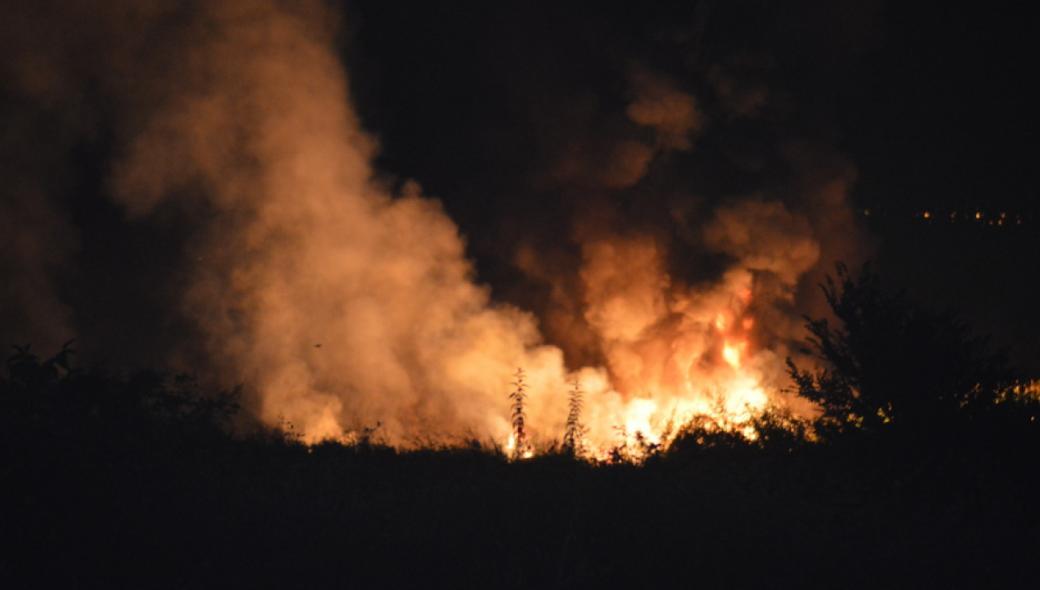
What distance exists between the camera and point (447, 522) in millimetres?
4168

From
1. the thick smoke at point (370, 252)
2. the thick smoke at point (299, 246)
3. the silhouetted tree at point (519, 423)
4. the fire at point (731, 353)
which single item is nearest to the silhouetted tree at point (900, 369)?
the silhouetted tree at point (519, 423)

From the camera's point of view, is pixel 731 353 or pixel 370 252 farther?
pixel 731 353

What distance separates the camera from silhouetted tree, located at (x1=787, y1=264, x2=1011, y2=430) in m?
6.19

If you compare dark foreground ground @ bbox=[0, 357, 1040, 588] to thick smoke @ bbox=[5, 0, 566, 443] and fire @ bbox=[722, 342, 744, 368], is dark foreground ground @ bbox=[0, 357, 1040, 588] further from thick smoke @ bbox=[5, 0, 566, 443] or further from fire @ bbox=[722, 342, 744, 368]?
fire @ bbox=[722, 342, 744, 368]

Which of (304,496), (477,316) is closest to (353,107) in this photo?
(477,316)

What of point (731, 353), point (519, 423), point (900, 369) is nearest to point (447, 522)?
point (519, 423)

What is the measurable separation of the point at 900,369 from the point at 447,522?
16.1 feet

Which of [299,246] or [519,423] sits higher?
[299,246]

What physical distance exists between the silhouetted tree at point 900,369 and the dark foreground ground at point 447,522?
75 cm

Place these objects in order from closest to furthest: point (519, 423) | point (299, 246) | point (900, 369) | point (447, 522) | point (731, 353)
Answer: point (447, 522)
point (900, 369)
point (519, 423)
point (299, 246)
point (731, 353)

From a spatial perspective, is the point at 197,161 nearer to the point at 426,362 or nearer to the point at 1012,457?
the point at 426,362

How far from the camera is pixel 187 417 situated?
20.3 feet

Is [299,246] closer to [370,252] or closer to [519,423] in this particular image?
[370,252]

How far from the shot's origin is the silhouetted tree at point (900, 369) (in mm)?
6188
